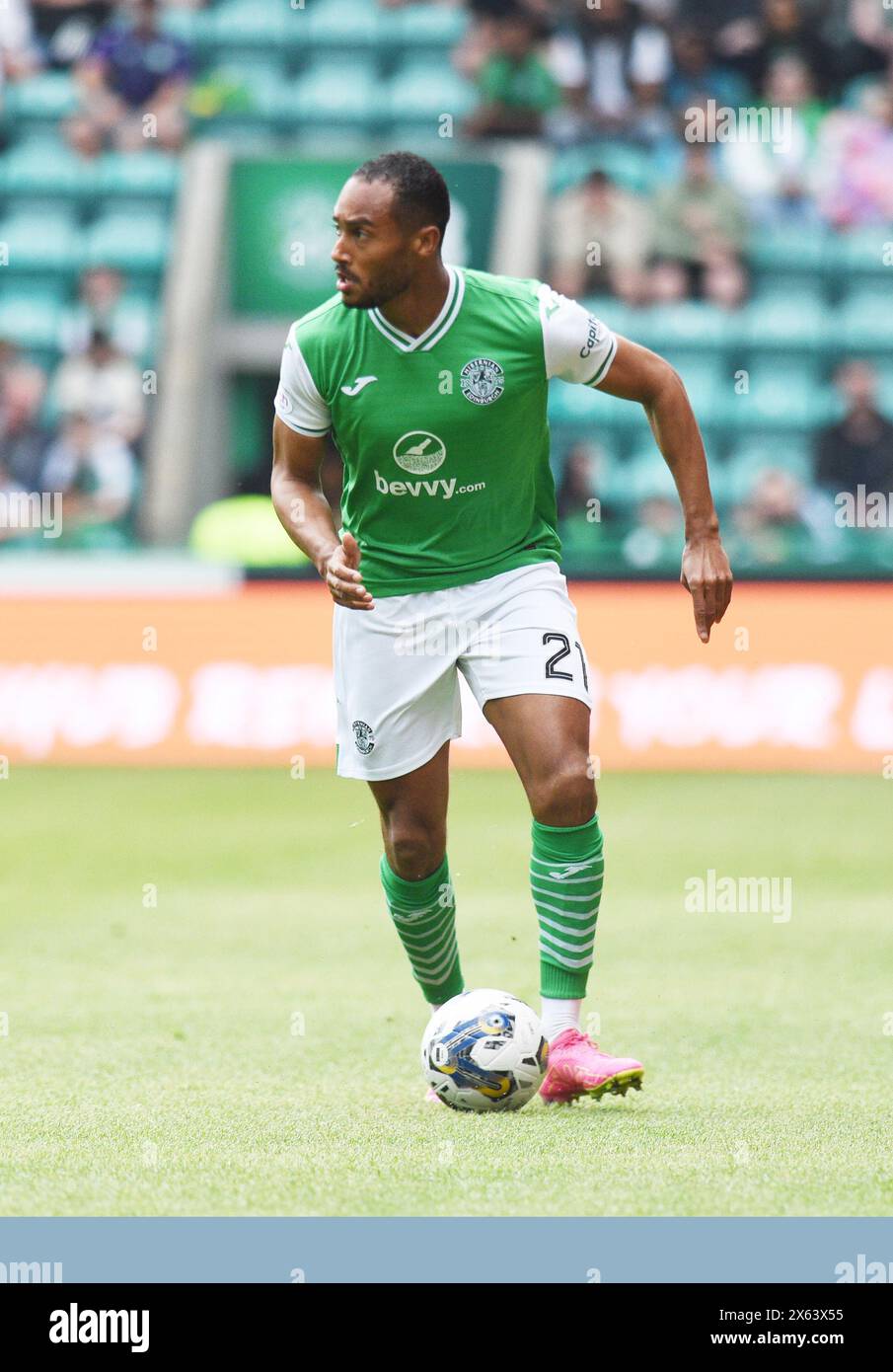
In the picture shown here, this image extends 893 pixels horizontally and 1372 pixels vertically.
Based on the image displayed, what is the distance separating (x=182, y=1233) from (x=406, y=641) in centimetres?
206

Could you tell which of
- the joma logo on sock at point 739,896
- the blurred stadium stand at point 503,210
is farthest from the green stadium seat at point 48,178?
the joma logo on sock at point 739,896

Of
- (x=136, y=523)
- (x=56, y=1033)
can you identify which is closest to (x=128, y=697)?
(x=136, y=523)

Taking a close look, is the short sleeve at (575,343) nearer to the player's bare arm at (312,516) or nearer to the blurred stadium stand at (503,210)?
the player's bare arm at (312,516)

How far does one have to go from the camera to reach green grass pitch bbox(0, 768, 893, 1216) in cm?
475

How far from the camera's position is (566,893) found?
5762 millimetres

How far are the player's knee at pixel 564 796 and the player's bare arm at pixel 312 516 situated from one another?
653mm

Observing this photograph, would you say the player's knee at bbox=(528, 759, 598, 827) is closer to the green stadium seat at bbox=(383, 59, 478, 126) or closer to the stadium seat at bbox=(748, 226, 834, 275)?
the stadium seat at bbox=(748, 226, 834, 275)

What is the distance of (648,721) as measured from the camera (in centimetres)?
1388

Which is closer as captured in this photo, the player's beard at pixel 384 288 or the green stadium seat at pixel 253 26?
the player's beard at pixel 384 288

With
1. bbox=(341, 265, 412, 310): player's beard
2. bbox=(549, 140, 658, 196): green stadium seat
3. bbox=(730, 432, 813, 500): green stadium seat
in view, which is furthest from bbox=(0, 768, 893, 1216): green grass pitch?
bbox=(549, 140, 658, 196): green stadium seat

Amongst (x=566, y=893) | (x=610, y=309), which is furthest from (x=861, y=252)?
(x=566, y=893)

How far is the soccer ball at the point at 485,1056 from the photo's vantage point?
18.3ft
